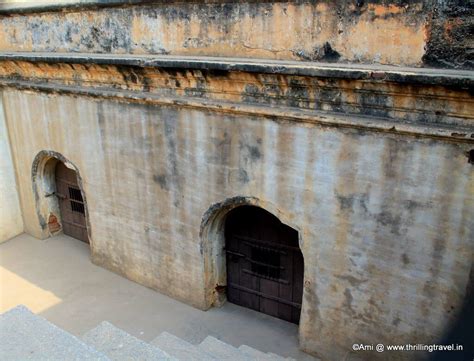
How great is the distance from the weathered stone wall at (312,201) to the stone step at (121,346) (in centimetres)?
239

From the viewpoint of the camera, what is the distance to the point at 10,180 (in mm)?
8531

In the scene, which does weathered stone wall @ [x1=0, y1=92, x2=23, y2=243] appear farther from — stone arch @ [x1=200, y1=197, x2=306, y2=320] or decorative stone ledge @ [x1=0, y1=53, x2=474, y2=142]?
stone arch @ [x1=200, y1=197, x2=306, y2=320]

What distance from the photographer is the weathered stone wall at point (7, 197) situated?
831 centimetres

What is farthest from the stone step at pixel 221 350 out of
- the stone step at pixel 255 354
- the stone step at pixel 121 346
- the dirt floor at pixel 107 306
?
the stone step at pixel 121 346

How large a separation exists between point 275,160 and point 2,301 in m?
4.95

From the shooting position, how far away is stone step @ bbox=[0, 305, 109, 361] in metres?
2.28

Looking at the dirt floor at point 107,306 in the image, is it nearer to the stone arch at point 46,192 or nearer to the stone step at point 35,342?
the stone arch at point 46,192

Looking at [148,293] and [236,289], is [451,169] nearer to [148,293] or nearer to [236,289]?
[236,289]

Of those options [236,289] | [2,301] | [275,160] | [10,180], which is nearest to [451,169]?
[275,160]

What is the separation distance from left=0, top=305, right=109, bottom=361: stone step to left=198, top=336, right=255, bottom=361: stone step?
2.65 metres

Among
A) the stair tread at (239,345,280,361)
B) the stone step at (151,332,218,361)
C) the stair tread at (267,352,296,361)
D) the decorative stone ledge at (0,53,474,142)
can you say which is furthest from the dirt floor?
the decorative stone ledge at (0,53,474,142)

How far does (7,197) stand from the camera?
28.1 ft

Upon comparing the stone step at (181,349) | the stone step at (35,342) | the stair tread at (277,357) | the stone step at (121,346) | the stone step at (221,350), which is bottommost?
the stair tread at (277,357)

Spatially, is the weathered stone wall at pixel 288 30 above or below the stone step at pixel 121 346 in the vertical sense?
above
